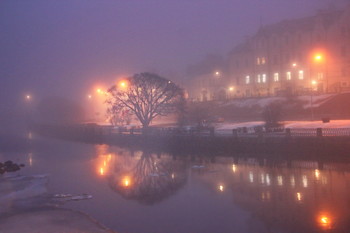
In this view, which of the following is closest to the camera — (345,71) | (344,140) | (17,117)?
(344,140)

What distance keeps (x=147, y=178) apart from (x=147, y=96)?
30037mm

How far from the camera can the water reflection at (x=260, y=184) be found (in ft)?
57.0

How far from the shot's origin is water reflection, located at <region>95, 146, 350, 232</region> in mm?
17375

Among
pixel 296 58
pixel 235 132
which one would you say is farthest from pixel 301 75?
pixel 235 132

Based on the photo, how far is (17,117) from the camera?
162875 mm

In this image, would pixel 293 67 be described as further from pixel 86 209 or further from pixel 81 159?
pixel 86 209

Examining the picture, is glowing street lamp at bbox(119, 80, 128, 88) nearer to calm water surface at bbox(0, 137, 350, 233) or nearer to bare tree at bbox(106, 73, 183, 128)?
bare tree at bbox(106, 73, 183, 128)

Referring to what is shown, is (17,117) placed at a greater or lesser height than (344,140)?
greater

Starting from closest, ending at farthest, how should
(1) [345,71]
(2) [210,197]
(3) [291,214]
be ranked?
(3) [291,214] → (2) [210,197] → (1) [345,71]

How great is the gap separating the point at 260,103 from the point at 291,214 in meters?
49.1

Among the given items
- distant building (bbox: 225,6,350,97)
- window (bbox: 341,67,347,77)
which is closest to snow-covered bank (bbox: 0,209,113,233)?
distant building (bbox: 225,6,350,97)

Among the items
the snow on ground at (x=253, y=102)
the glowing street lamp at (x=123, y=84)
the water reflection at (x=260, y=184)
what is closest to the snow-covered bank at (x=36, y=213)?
the water reflection at (x=260, y=184)

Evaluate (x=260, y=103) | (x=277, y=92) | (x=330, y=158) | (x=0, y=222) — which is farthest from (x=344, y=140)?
(x=277, y=92)

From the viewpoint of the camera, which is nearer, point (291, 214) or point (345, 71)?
point (291, 214)
